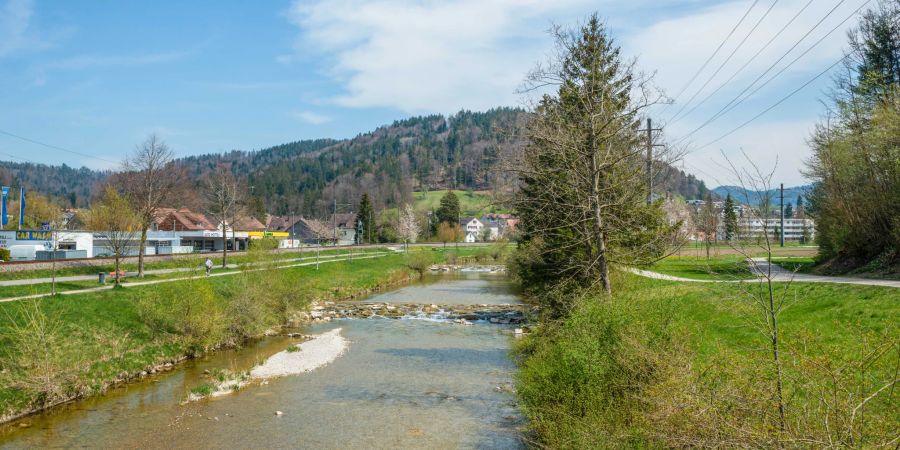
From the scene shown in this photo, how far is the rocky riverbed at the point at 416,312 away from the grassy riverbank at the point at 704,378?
16.3 metres

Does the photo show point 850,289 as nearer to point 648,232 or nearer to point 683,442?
point 648,232

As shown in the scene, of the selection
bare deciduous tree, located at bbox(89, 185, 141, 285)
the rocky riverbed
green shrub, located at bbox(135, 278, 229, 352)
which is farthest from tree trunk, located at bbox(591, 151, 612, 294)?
bare deciduous tree, located at bbox(89, 185, 141, 285)

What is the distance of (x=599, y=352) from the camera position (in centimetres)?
1030

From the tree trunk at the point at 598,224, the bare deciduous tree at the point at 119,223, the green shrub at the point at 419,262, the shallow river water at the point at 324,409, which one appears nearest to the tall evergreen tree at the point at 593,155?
the tree trunk at the point at 598,224

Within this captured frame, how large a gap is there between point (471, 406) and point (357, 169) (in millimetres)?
182060

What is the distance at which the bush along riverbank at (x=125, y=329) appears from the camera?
53.8ft

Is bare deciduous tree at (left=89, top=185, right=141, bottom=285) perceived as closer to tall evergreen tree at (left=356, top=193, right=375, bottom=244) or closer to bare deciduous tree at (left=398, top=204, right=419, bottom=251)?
tall evergreen tree at (left=356, top=193, right=375, bottom=244)

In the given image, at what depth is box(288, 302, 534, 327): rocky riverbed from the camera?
32.5m

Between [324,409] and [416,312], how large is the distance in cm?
1940

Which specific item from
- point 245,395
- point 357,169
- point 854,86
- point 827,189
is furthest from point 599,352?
point 357,169

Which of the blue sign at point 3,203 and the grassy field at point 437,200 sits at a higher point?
the grassy field at point 437,200

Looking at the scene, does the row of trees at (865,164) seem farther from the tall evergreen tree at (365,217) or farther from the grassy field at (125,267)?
the tall evergreen tree at (365,217)

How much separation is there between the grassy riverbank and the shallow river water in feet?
8.78

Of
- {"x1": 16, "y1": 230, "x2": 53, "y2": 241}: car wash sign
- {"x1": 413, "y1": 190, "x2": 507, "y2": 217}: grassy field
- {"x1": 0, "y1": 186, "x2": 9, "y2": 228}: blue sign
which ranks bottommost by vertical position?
{"x1": 16, "y1": 230, "x2": 53, "y2": 241}: car wash sign
